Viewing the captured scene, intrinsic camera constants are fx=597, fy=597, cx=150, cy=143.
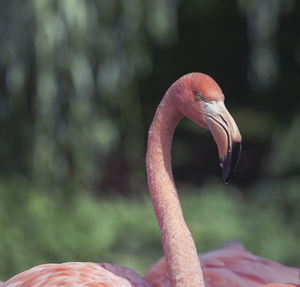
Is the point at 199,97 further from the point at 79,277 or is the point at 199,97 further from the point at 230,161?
the point at 79,277

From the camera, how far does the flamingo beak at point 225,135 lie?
172cm

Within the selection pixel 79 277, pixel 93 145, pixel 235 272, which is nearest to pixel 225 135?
pixel 79 277

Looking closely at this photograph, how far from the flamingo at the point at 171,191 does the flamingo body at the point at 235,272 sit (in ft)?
1.58

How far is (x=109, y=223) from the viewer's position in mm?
4887

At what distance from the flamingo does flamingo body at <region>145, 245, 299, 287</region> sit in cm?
48

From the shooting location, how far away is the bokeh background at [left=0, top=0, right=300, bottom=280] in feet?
13.8

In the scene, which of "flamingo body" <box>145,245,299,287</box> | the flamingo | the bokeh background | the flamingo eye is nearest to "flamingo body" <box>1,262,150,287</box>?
the flamingo

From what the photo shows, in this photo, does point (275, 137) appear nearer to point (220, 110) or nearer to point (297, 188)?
point (297, 188)

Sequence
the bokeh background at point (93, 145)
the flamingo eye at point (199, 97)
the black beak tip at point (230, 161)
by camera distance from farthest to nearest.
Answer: the bokeh background at point (93, 145) < the flamingo eye at point (199, 97) < the black beak tip at point (230, 161)

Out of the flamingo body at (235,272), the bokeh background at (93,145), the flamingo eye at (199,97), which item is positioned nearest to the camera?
the flamingo eye at (199,97)

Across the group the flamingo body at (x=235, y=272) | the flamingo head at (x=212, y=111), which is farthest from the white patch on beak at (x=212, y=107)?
the flamingo body at (x=235, y=272)

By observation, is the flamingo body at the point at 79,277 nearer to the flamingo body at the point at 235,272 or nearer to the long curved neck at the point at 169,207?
the long curved neck at the point at 169,207

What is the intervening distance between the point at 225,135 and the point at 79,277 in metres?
0.68

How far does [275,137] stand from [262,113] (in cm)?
286
